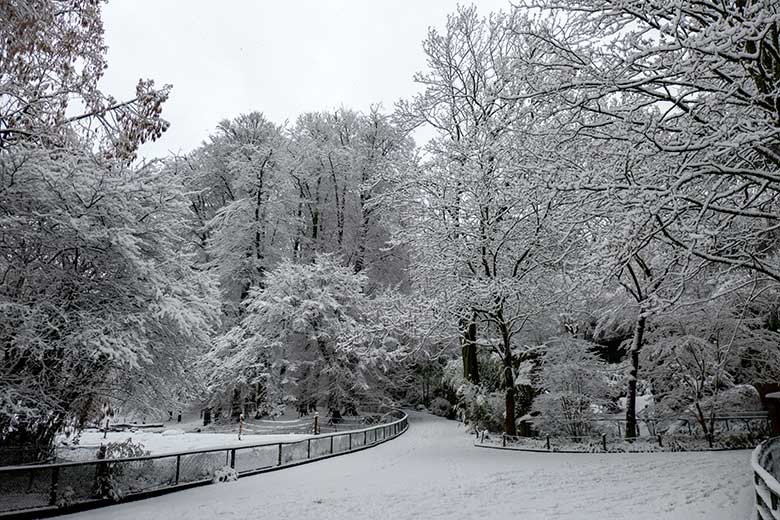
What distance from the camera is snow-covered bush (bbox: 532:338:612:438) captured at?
712 inches

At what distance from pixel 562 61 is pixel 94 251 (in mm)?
9874

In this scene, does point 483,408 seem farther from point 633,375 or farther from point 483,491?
point 483,491

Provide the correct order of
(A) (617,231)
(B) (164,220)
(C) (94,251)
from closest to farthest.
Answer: (A) (617,231) → (C) (94,251) → (B) (164,220)

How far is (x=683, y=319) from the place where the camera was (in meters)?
18.0

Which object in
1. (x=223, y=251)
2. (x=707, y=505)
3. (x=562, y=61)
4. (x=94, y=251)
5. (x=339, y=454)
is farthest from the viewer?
(x=223, y=251)

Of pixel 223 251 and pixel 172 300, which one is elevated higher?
pixel 223 251

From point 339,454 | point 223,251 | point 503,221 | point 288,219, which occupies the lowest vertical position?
point 339,454

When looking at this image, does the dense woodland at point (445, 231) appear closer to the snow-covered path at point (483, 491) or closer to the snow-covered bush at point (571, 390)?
the snow-covered bush at point (571, 390)

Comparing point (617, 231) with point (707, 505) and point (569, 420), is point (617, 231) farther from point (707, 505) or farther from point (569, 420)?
point (569, 420)

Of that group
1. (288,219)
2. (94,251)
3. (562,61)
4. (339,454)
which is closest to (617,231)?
(562,61)

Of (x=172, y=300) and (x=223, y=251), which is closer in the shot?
(x=172, y=300)

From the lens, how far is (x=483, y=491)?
9852 millimetres

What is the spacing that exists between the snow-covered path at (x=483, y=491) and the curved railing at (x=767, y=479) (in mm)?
611

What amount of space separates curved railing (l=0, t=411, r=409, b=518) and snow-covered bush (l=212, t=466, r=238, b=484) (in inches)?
0.9
